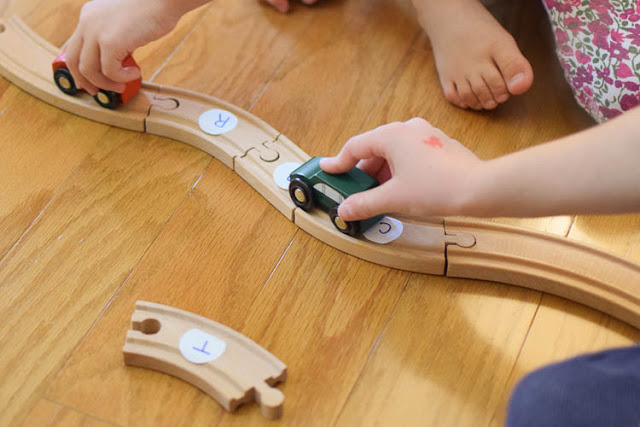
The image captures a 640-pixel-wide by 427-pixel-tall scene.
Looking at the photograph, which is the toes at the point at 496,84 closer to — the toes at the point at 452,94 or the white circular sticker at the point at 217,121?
the toes at the point at 452,94

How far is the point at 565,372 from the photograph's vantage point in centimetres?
66

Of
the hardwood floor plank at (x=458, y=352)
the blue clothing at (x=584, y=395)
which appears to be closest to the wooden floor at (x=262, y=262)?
the hardwood floor plank at (x=458, y=352)

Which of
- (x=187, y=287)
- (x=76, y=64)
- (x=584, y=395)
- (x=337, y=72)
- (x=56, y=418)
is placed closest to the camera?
(x=584, y=395)

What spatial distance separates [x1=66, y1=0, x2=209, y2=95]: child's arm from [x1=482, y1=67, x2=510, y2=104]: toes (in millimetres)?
450

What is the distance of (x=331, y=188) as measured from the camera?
855mm

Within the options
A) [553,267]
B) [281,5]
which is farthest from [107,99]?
[553,267]

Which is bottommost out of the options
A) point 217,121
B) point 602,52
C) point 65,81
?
point 602,52

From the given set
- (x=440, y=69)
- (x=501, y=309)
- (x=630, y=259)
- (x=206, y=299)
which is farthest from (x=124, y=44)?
(x=630, y=259)

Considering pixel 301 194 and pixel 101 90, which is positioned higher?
pixel 101 90

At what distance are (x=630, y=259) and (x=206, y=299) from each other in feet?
1.78

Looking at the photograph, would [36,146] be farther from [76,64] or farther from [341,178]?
[341,178]

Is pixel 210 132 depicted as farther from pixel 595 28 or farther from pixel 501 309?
pixel 595 28

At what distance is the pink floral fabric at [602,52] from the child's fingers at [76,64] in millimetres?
693

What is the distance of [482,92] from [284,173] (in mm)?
328
